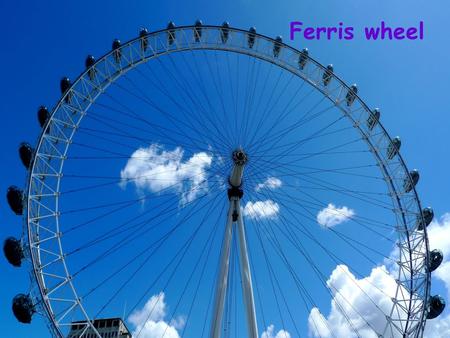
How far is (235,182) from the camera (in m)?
24.7

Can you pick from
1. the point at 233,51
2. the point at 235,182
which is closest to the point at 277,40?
the point at 233,51

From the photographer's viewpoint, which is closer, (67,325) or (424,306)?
(67,325)

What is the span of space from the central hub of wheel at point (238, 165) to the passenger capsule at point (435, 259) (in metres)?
13.9

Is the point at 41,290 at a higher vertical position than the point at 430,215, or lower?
lower

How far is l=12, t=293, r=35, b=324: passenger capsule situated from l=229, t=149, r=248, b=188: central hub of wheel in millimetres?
11646

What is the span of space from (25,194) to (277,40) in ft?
62.1

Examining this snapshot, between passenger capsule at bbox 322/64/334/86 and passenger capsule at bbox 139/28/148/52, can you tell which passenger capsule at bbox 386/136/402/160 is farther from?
passenger capsule at bbox 139/28/148/52

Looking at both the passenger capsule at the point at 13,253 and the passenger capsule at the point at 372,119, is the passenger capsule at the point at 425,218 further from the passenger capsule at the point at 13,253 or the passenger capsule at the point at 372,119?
the passenger capsule at the point at 13,253

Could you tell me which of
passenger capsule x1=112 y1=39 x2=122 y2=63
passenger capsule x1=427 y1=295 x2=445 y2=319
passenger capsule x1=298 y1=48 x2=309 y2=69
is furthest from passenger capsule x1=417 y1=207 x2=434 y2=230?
passenger capsule x1=112 y1=39 x2=122 y2=63

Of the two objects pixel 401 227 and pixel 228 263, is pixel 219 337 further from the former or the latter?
pixel 401 227

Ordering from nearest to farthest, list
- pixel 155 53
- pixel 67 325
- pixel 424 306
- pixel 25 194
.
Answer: pixel 67 325, pixel 25 194, pixel 424 306, pixel 155 53

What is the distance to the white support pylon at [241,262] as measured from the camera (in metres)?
20.4

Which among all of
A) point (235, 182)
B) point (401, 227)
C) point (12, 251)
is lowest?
point (12, 251)

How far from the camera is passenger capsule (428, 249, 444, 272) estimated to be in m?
28.8
